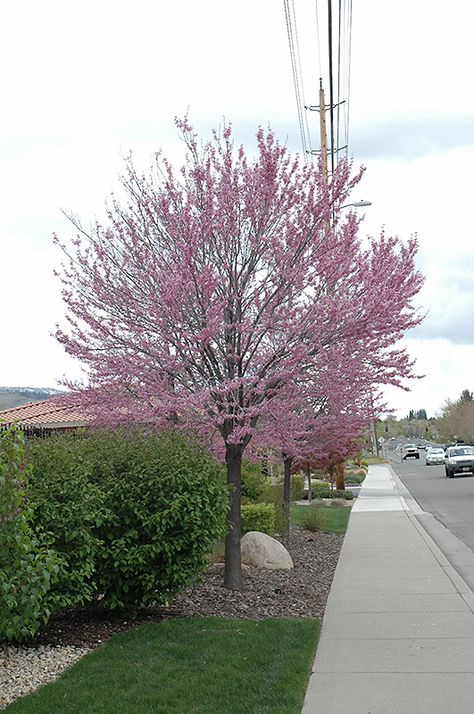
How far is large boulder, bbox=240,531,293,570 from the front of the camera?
11711mm

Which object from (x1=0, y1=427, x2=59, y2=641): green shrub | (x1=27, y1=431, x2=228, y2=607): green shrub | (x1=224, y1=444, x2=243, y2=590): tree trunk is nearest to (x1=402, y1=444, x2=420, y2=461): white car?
(x1=224, y1=444, x2=243, y2=590): tree trunk

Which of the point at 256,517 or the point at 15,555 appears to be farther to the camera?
the point at 256,517

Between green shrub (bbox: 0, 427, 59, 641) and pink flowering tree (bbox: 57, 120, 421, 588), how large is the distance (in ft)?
11.4

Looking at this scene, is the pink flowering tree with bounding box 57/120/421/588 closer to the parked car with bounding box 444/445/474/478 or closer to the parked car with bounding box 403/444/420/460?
the parked car with bounding box 444/445/474/478

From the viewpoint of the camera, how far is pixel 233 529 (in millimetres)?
9883

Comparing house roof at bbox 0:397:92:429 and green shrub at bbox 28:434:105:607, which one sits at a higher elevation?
house roof at bbox 0:397:92:429

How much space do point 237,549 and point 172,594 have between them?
2051mm

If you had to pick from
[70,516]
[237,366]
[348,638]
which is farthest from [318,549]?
[70,516]

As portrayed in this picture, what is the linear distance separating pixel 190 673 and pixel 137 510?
177 centimetres

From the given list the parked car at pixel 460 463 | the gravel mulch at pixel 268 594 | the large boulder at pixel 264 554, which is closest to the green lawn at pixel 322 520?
the gravel mulch at pixel 268 594

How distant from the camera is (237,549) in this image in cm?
987

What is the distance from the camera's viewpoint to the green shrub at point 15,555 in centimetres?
516

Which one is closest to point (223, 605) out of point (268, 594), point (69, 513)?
point (268, 594)

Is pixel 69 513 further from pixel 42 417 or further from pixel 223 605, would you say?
pixel 42 417
